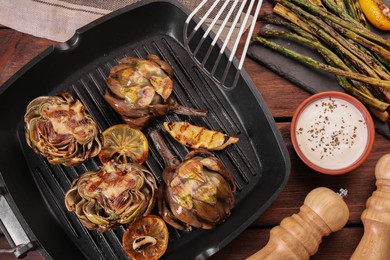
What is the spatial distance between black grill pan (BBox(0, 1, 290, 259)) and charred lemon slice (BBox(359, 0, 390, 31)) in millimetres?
650

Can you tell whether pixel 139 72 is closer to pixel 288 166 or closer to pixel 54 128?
pixel 54 128

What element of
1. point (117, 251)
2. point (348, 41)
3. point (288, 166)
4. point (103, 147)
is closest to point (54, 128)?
point (103, 147)

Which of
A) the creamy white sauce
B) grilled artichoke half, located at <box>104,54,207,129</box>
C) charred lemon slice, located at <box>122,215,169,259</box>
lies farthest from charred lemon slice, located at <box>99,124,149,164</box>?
the creamy white sauce

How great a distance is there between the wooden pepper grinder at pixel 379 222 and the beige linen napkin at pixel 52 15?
1301mm

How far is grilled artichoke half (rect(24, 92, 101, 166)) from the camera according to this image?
6.81 ft

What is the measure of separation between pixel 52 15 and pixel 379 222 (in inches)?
61.6

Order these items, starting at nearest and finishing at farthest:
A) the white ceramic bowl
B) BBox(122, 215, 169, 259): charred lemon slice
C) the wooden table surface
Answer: BBox(122, 215, 169, 259): charred lemon slice, the white ceramic bowl, the wooden table surface

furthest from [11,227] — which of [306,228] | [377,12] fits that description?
[377,12]

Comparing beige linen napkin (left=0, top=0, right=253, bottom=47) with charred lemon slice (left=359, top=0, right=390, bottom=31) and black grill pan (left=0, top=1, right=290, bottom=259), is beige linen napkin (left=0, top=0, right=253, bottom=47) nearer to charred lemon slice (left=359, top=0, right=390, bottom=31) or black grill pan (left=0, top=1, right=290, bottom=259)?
black grill pan (left=0, top=1, right=290, bottom=259)

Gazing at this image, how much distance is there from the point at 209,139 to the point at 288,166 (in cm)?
32

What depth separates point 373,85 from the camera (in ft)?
7.82

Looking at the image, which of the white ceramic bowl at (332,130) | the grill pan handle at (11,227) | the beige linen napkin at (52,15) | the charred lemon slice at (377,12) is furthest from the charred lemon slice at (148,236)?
the charred lemon slice at (377,12)

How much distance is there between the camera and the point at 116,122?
231cm

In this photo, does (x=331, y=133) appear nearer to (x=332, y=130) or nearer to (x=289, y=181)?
(x=332, y=130)
